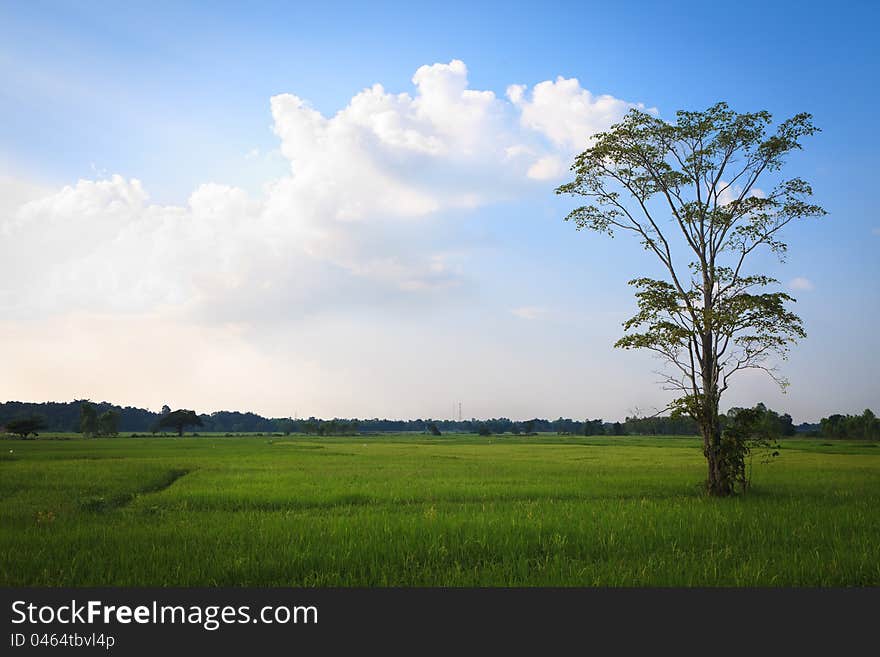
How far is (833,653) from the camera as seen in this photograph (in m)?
5.57

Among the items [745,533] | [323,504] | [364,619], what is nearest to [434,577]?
[364,619]

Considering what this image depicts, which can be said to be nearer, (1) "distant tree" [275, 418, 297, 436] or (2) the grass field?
(2) the grass field

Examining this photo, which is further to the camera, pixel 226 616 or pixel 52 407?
Result: pixel 52 407

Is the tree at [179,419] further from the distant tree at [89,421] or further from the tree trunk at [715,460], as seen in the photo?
the tree trunk at [715,460]

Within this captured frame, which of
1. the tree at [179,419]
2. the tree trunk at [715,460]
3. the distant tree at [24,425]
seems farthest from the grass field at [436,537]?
the tree at [179,419]

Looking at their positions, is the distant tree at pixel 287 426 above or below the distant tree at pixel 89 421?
below

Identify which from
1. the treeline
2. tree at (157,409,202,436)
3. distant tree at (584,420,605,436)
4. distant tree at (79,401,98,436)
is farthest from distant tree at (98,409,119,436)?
the treeline

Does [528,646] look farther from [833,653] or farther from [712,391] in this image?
[712,391]

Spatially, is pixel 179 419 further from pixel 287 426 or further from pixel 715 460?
pixel 715 460

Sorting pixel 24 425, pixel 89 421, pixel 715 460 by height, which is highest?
pixel 715 460

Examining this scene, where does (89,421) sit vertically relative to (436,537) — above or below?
below

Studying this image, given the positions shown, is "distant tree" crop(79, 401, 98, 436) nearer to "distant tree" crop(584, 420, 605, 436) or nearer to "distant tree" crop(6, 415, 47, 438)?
"distant tree" crop(6, 415, 47, 438)

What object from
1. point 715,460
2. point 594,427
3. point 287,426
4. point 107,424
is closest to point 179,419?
point 107,424

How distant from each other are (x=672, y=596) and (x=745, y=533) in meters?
5.24
